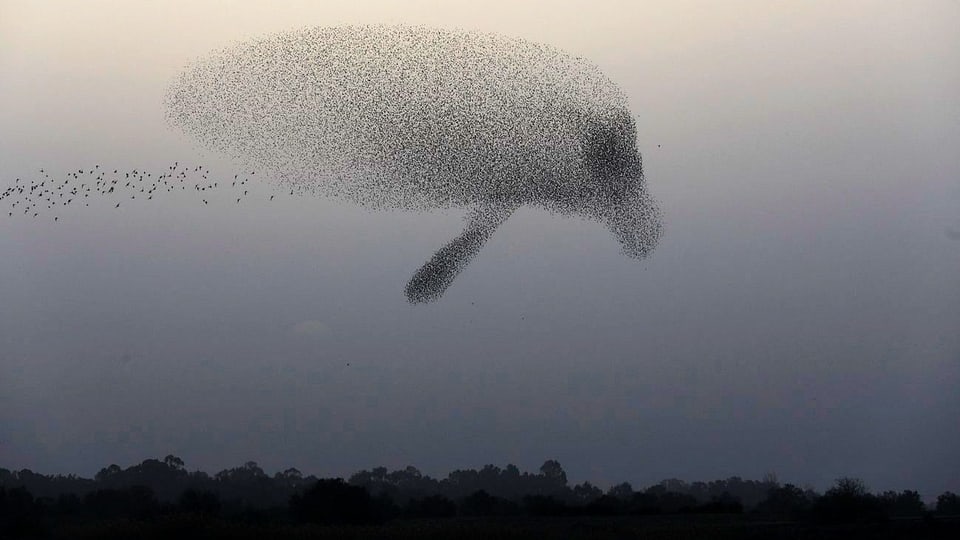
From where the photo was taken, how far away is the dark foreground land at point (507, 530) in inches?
1009

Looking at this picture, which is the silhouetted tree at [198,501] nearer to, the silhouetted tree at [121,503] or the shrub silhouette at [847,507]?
the silhouetted tree at [121,503]

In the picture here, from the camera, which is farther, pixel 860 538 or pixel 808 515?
pixel 808 515

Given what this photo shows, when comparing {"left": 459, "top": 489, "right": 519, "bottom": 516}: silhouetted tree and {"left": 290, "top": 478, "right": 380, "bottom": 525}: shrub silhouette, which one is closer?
{"left": 290, "top": 478, "right": 380, "bottom": 525}: shrub silhouette

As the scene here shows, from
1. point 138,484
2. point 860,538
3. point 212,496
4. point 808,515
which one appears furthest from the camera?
point 138,484

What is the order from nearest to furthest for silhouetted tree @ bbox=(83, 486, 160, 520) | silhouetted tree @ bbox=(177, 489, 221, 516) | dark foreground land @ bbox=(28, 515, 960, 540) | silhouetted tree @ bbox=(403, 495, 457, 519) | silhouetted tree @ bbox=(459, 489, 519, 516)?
dark foreground land @ bbox=(28, 515, 960, 540)
silhouetted tree @ bbox=(83, 486, 160, 520)
silhouetted tree @ bbox=(177, 489, 221, 516)
silhouetted tree @ bbox=(403, 495, 457, 519)
silhouetted tree @ bbox=(459, 489, 519, 516)

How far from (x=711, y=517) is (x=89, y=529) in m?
16.1

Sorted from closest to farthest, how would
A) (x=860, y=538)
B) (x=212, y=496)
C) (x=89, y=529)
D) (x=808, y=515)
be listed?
(x=860, y=538)
(x=89, y=529)
(x=808, y=515)
(x=212, y=496)

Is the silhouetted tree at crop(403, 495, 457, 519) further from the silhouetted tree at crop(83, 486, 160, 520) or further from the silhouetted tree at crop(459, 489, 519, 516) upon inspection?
the silhouetted tree at crop(83, 486, 160, 520)

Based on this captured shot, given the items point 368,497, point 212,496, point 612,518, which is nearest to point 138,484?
point 212,496

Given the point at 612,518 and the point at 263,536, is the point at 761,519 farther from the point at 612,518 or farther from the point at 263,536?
the point at 263,536

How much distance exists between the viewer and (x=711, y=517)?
30.7m

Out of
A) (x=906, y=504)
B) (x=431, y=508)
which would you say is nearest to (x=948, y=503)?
(x=906, y=504)

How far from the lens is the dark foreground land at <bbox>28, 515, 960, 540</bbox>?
25.6 metres

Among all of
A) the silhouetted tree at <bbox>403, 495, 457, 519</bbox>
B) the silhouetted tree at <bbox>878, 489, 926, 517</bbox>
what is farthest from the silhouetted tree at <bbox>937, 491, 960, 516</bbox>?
the silhouetted tree at <bbox>403, 495, 457, 519</bbox>
